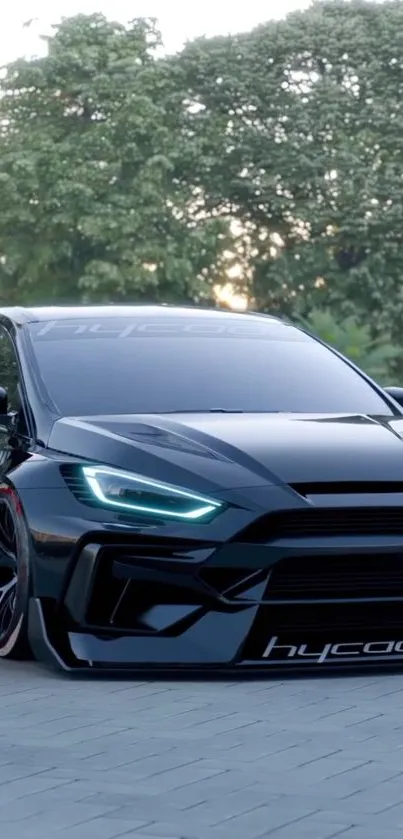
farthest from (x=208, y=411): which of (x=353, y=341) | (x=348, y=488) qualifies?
(x=353, y=341)

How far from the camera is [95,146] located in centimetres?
5388

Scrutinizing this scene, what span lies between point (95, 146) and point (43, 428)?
155 feet

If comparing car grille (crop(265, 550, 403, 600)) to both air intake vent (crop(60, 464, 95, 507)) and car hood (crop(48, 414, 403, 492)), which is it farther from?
air intake vent (crop(60, 464, 95, 507))

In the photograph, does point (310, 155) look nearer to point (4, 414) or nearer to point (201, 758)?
point (4, 414)

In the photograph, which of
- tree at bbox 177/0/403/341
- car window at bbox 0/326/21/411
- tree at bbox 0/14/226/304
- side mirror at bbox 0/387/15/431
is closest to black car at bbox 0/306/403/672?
side mirror at bbox 0/387/15/431

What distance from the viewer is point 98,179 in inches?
2099

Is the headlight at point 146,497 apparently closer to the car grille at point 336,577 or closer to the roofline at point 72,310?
the car grille at point 336,577

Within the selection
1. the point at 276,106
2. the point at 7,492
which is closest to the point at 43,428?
the point at 7,492

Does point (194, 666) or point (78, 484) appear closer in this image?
point (194, 666)

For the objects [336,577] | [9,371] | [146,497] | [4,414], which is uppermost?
[9,371]

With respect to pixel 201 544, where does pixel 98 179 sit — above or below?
below

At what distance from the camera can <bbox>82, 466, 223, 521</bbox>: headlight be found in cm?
647

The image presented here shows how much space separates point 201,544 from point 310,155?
161 ft

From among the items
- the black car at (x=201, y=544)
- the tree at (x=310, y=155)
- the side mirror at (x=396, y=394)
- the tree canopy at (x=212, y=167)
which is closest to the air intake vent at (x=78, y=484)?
the black car at (x=201, y=544)
